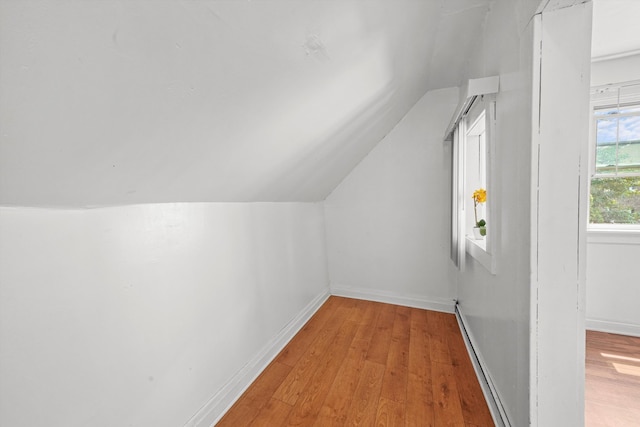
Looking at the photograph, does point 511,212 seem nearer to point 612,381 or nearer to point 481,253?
point 481,253

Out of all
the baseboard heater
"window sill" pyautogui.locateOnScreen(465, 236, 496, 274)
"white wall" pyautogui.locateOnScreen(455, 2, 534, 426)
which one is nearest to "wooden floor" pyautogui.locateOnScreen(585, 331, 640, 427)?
the baseboard heater

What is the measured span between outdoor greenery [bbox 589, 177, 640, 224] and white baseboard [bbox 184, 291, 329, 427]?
2904 millimetres

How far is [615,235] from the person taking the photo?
83.4 inches

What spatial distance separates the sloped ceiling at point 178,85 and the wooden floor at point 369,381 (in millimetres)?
1250

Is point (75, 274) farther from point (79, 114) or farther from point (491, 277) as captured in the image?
point (491, 277)

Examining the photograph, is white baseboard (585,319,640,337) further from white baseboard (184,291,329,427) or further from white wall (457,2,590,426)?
white baseboard (184,291,329,427)

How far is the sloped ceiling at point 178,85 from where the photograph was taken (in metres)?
0.46

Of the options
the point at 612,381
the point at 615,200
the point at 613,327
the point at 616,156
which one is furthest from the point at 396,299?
the point at 616,156

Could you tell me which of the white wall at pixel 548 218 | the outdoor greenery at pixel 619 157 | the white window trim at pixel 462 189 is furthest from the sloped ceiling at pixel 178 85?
the outdoor greenery at pixel 619 157

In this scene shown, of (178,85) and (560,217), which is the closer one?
(178,85)

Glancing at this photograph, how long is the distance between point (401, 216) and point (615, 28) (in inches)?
79.6

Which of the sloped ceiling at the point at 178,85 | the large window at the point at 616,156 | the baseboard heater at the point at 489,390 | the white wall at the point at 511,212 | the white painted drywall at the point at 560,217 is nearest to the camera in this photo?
the sloped ceiling at the point at 178,85

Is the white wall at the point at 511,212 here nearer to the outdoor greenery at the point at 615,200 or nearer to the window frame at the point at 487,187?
the window frame at the point at 487,187

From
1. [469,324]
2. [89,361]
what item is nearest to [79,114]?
[89,361]
